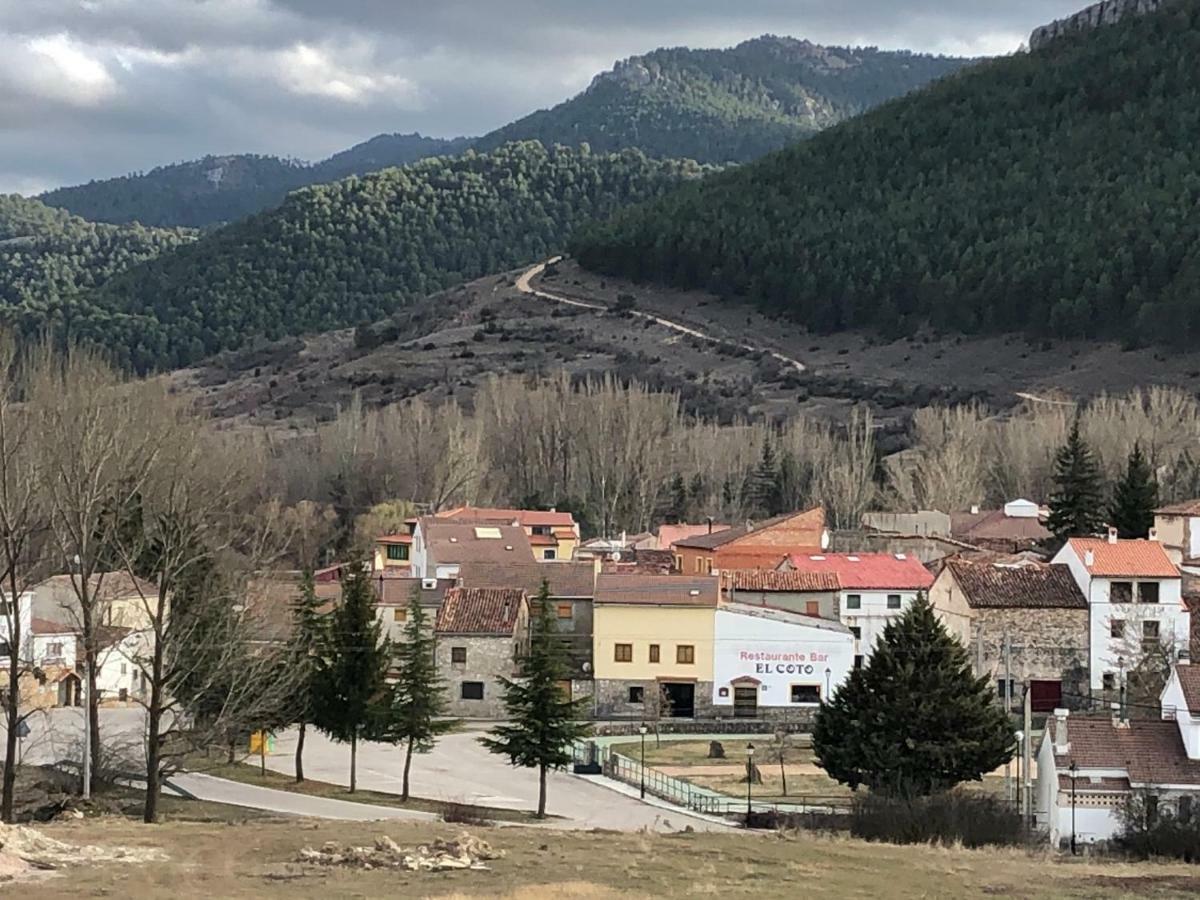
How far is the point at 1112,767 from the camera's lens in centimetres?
3181

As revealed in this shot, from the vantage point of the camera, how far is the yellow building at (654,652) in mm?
50031

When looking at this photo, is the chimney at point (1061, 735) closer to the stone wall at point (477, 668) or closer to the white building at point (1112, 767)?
the white building at point (1112, 767)

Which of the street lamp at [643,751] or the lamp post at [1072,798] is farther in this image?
the street lamp at [643,751]

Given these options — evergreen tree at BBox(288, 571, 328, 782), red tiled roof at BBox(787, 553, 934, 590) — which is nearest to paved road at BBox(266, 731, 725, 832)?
evergreen tree at BBox(288, 571, 328, 782)

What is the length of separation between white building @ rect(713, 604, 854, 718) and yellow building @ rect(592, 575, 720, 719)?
45 centimetres

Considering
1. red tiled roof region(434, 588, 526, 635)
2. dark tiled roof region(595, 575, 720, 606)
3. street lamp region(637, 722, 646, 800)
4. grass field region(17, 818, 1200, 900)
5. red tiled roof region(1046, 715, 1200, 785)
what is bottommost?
street lamp region(637, 722, 646, 800)

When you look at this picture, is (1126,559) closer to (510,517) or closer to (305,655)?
(305,655)

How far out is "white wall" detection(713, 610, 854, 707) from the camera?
49625 millimetres

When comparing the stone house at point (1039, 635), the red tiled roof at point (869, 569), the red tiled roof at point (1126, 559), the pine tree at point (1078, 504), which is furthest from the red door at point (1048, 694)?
the pine tree at point (1078, 504)

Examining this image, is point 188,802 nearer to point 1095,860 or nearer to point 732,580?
point 1095,860

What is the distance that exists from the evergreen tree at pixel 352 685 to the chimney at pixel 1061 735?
610 inches

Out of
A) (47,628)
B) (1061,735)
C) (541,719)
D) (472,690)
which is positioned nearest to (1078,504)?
(472,690)

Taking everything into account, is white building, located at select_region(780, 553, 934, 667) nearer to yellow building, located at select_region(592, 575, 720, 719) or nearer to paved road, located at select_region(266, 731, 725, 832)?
yellow building, located at select_region(592, 575, 720, 719)

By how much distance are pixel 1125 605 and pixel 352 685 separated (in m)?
22.5
